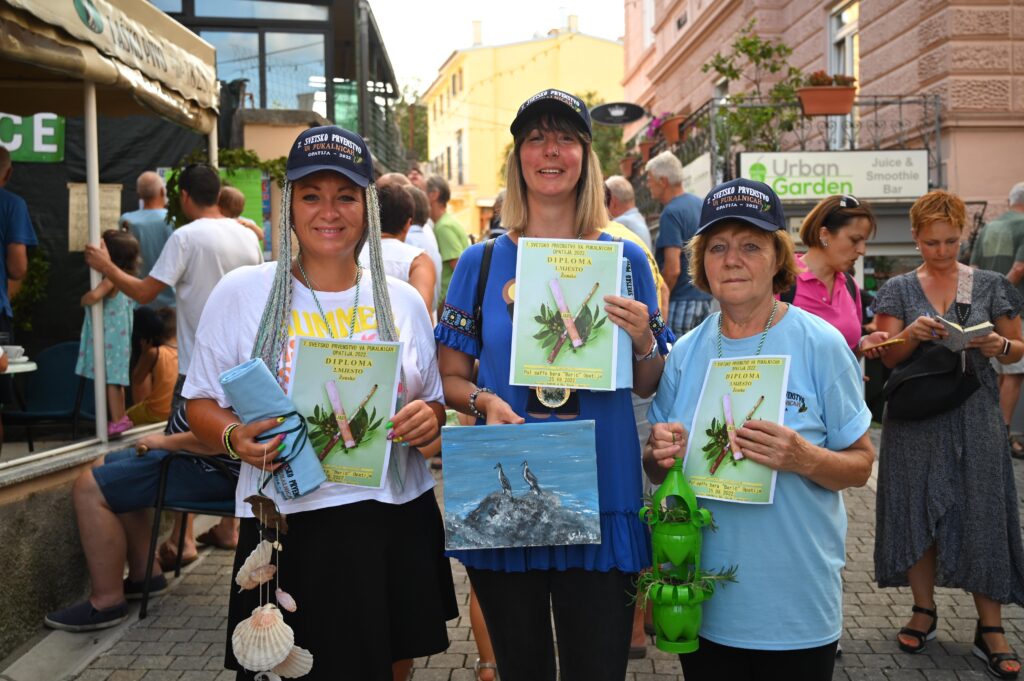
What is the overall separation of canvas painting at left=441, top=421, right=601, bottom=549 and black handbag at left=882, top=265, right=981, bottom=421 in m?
2.51

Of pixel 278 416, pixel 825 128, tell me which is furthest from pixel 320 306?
pixel 825 128

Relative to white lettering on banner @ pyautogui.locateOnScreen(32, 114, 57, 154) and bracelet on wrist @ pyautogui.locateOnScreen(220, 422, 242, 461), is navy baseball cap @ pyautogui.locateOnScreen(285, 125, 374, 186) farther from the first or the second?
white lettering on banner @ pyautogui.locateOnScreen(32, 114, 57, 154)

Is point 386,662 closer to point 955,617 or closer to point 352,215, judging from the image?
point 352,215

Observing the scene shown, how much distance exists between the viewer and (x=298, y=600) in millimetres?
2604

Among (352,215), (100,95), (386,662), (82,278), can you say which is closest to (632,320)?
(352,215)

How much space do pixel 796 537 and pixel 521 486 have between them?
0.73 metres

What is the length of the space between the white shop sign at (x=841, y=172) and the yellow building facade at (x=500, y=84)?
40.8 metres

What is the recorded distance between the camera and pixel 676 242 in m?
6.79

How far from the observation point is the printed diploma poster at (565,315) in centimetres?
247

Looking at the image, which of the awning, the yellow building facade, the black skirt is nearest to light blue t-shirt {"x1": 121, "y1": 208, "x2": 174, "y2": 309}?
the awning

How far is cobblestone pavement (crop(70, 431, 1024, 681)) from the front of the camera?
4.23m

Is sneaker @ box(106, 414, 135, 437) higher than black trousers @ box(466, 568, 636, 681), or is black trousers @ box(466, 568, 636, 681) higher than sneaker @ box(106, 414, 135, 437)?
sneaker @ box(106, 414, 135, 437)

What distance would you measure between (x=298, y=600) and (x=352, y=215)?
108cm

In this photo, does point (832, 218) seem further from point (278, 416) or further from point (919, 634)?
point (278, 416)
